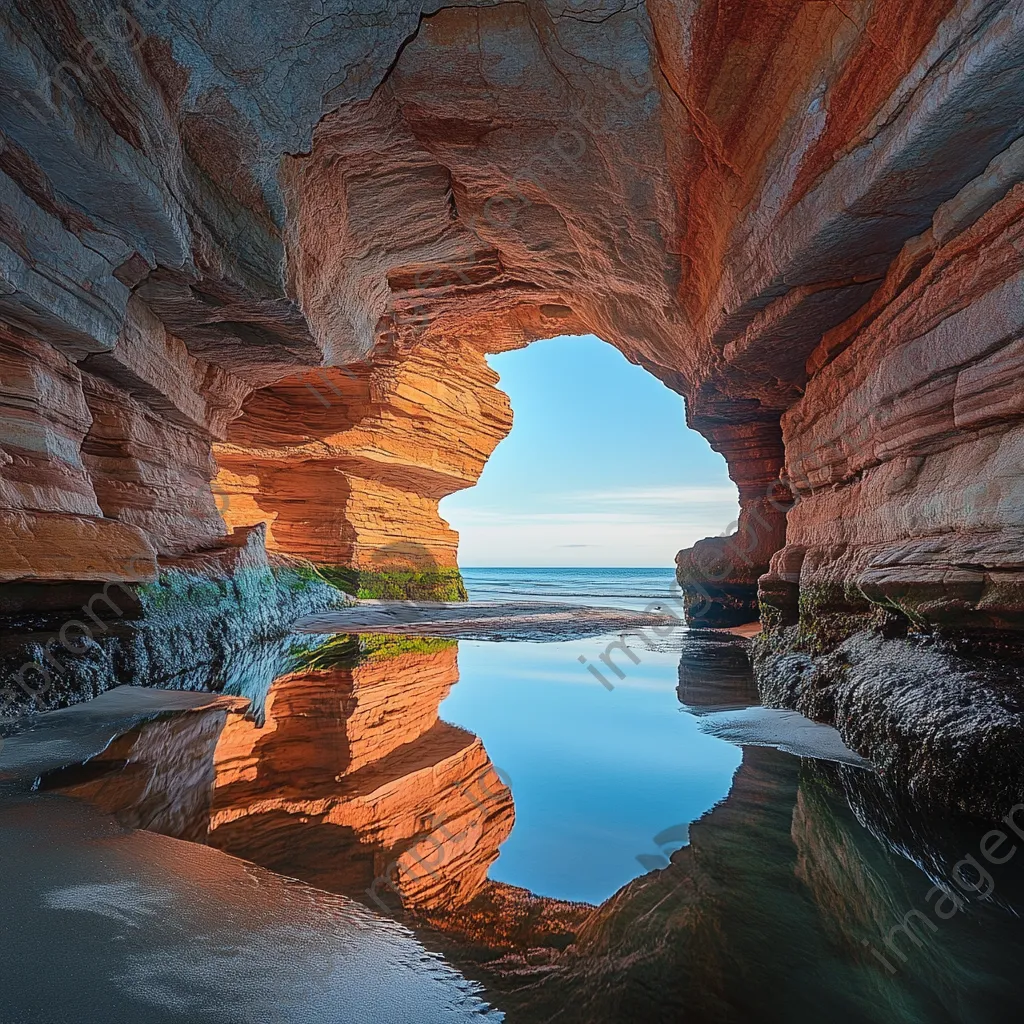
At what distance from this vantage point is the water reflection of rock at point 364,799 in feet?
7.27

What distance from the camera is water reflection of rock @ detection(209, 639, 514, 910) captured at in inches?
87.3

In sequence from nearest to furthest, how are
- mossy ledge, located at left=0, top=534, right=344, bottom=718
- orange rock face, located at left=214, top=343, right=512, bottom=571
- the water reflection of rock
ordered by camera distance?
the water reflection of rock, mossy ledge, located at left=0, top=534, right=344, bottom=718, orange rock face, located at left=214, top=343, right=512, bottom=571

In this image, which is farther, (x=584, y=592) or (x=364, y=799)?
(x=584, y=592)

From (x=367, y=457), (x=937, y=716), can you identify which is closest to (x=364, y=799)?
(x=937, y=716)

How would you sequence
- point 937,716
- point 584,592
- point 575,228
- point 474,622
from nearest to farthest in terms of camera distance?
point 937,716 → point 575,228 → point 474,622 → point 584,592

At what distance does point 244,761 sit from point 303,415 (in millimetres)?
11282

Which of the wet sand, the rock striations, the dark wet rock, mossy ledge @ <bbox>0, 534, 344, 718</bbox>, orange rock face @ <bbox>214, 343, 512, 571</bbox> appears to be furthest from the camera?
orange rock face @ <bbox>214, 343, 512, 571</bbox>

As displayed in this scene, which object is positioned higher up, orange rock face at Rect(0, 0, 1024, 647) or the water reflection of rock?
orange rock face at Rect(0, 0, 1024, 647)

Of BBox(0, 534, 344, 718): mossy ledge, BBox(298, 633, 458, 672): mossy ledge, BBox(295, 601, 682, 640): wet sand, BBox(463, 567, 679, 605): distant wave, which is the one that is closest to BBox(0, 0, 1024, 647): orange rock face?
BBox(0, 534, 344, 718): mossy ledge

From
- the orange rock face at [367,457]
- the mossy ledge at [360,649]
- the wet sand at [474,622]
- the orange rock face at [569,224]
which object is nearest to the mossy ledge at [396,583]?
the orange rock face at [367,457]

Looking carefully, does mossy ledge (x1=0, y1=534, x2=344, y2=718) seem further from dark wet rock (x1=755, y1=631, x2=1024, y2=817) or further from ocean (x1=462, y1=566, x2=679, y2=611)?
ocean (x1=462, y1=566, x2=679, y2=611)

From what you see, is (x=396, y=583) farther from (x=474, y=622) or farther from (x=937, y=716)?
(x=937, y=716)

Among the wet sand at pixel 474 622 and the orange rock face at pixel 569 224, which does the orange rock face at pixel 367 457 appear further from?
the orange rock face at pixel 569 224

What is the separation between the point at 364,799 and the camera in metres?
2.94
